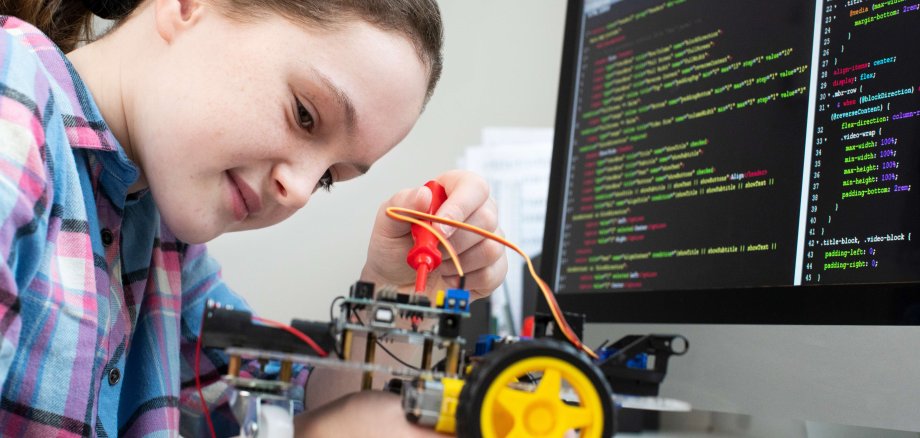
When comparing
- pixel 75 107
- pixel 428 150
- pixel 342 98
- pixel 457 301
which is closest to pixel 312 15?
pixel 342 98

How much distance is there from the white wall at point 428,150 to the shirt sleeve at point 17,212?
823mm

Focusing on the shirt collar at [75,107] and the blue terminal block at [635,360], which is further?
the shirt collar at [75,107]

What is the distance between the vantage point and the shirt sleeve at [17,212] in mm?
484

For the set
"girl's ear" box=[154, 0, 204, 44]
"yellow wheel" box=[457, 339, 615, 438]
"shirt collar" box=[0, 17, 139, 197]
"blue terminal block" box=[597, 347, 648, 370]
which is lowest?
"yellow wheel" box=[457, 339, 615, 438]

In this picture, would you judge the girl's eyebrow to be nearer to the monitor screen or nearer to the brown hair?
the brown hair

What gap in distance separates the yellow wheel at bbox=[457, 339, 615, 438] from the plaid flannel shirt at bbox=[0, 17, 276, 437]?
176 mm

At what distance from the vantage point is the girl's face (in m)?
0.65

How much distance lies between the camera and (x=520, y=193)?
55.3 inches

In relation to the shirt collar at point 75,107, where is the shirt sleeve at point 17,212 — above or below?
below

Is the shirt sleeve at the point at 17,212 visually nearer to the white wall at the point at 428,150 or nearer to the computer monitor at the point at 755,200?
the computer monitor at the point at 755,200

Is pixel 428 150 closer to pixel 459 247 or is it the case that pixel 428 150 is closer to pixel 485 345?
pixel 459 247

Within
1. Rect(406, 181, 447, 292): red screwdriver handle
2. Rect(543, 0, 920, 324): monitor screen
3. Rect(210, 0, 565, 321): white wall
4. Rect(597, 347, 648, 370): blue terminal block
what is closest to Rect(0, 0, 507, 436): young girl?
Rect(406, 181, 447, 292): red screwdriver handle

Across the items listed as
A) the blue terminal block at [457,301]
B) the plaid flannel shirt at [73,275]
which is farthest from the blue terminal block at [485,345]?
the plaid flannel shirt at [73,275]

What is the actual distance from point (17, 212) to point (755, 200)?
593mm
